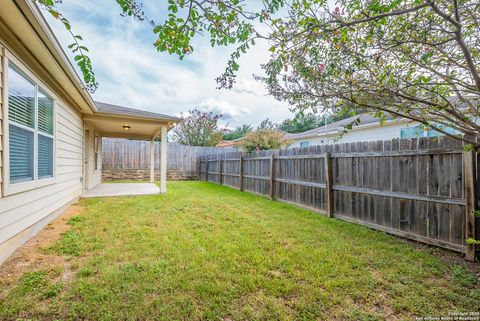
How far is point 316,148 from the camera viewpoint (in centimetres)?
578

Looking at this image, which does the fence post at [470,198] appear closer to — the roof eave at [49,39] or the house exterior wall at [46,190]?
the roof eave at [49,39]

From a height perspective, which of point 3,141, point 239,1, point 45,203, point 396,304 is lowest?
point 396,304

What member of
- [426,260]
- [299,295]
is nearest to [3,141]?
[299,295]

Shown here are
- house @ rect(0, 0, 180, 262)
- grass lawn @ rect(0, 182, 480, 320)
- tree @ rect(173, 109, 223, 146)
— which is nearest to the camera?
grass lawn @ rect(0, 182, 480, 320)

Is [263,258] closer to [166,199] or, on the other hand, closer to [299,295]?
[299,295]

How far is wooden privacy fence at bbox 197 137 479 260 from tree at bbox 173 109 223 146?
51.9ft

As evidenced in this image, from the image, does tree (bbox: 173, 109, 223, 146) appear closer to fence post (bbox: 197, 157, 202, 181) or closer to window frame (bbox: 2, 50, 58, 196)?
fence post (bbox: 197, 157, 202, 181)

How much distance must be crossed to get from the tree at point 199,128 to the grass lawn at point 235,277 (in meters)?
17.8

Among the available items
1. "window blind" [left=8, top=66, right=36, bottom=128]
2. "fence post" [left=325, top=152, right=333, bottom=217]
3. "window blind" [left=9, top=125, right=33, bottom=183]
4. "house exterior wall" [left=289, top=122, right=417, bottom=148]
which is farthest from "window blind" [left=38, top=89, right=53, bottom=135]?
"house exterior wall" [left=289, top=122, right=417, bottom=148]

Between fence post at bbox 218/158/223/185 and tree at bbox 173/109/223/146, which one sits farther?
tree at bbox 173/109/223/146

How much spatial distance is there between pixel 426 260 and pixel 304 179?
334cm

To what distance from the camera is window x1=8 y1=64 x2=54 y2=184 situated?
9.80 feet

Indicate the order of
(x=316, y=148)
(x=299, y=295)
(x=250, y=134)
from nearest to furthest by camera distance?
(x=299, y=295) < (x=316, y=148) < (x=250, y=134)

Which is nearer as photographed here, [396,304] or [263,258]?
[396,304]
